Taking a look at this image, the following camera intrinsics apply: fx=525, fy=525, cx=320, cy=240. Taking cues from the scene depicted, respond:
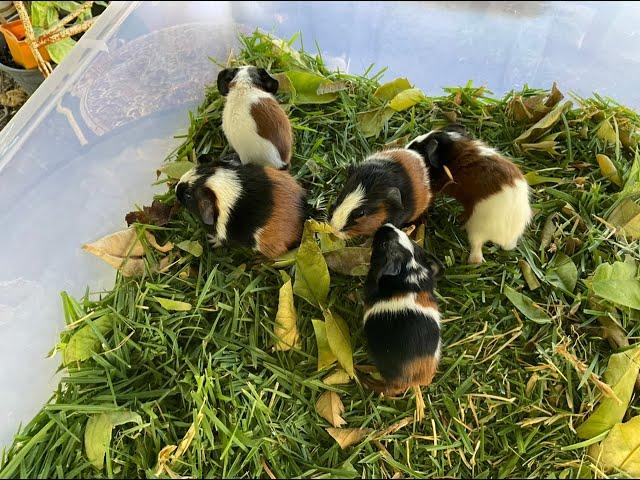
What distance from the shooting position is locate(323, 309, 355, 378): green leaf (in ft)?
5.00

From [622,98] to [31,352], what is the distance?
2445mm

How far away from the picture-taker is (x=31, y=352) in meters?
1.78

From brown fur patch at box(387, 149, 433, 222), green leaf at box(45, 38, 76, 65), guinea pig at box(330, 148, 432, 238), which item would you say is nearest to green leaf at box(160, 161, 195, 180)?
guinea pig at box(330, 148, 432, 238)

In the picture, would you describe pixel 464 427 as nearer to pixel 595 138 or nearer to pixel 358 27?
pixel 595 138

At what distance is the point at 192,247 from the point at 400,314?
74 cm

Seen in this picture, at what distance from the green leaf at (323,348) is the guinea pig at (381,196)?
0.30 meters

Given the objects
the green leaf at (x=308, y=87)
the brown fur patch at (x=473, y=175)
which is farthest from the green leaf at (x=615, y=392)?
the green leaf at (x=308, y=87)

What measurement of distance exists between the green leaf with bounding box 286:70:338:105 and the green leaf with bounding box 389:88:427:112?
246 millimetres

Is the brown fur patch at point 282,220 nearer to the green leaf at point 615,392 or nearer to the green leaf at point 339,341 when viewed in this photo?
the green leaf at point 339,341

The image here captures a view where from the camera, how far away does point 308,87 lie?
82.2 inches

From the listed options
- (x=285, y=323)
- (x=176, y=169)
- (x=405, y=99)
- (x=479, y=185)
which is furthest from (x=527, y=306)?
(x=176, y=169)

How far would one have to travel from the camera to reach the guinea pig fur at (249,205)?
164cm

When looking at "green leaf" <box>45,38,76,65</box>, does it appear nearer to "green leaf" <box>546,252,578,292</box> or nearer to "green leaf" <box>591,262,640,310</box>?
"green leaf" <box>546,252,578,292</box>

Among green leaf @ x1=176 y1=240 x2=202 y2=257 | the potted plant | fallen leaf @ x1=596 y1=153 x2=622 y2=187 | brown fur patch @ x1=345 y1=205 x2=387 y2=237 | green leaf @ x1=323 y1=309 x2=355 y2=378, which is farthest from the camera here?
the potted plant
